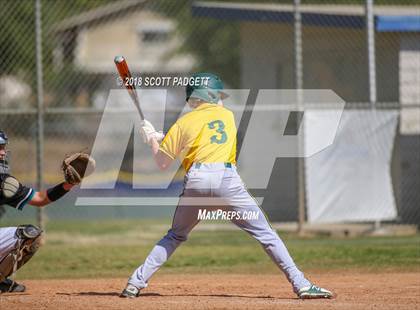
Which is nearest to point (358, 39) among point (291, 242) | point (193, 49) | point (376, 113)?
A: point (376, 113)

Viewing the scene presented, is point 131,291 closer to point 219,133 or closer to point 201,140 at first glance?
point 201,140

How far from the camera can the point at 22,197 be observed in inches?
325

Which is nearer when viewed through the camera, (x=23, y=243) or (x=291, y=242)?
(x=23, y=243)

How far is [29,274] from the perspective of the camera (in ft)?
38.6

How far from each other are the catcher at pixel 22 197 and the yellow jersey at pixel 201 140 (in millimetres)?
903

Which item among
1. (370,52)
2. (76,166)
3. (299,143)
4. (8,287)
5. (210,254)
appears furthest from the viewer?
(299,143)

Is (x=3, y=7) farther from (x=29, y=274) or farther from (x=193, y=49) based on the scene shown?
(x=193, y=49)

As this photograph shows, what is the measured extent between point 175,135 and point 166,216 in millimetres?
11551

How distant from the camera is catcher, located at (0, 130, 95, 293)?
820 centimetres

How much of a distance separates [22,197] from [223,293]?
2.34 m

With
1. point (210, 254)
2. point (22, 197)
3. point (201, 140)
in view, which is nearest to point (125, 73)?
point (201, 140)


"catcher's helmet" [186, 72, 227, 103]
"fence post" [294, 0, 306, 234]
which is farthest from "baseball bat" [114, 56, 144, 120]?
"fence post" [294, 0, 306, 234]

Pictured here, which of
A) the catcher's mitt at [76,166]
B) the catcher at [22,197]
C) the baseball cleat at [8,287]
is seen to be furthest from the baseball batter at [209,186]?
the baseball cleat at [8,287]

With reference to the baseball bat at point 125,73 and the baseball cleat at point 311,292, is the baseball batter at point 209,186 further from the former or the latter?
the baseball bat at point 125,73
